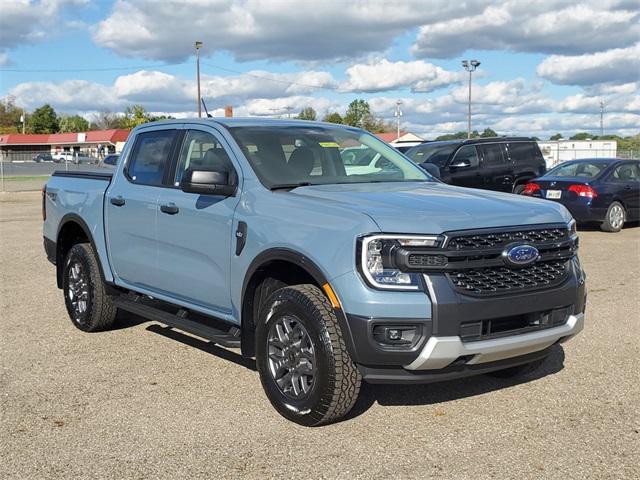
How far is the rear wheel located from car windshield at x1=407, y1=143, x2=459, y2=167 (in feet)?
11.0

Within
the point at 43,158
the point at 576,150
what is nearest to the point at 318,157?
the point at 576,150

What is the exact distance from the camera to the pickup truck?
4.09 metres

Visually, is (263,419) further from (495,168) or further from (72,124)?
(72,124)

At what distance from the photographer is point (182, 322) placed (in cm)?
553

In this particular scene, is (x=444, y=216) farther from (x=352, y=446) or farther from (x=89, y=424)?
(x=89, y=424)

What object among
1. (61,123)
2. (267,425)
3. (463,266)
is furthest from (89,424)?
(61,123)

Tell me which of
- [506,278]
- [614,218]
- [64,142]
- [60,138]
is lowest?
[614,218]

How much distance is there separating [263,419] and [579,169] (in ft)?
40.3

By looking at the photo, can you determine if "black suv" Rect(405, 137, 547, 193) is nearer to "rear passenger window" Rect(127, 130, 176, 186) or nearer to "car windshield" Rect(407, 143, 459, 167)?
"car windshield" Rect(407, 143, 459, 167)

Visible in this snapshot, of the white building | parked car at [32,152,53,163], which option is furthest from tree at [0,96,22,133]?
the white building

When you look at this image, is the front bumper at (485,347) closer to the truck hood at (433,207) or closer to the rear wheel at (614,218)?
the truck hood at (433,207)

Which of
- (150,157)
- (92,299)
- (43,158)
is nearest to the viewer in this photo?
(150,157)

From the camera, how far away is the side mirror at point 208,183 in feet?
16.2

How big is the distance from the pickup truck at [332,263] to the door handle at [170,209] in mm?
12
